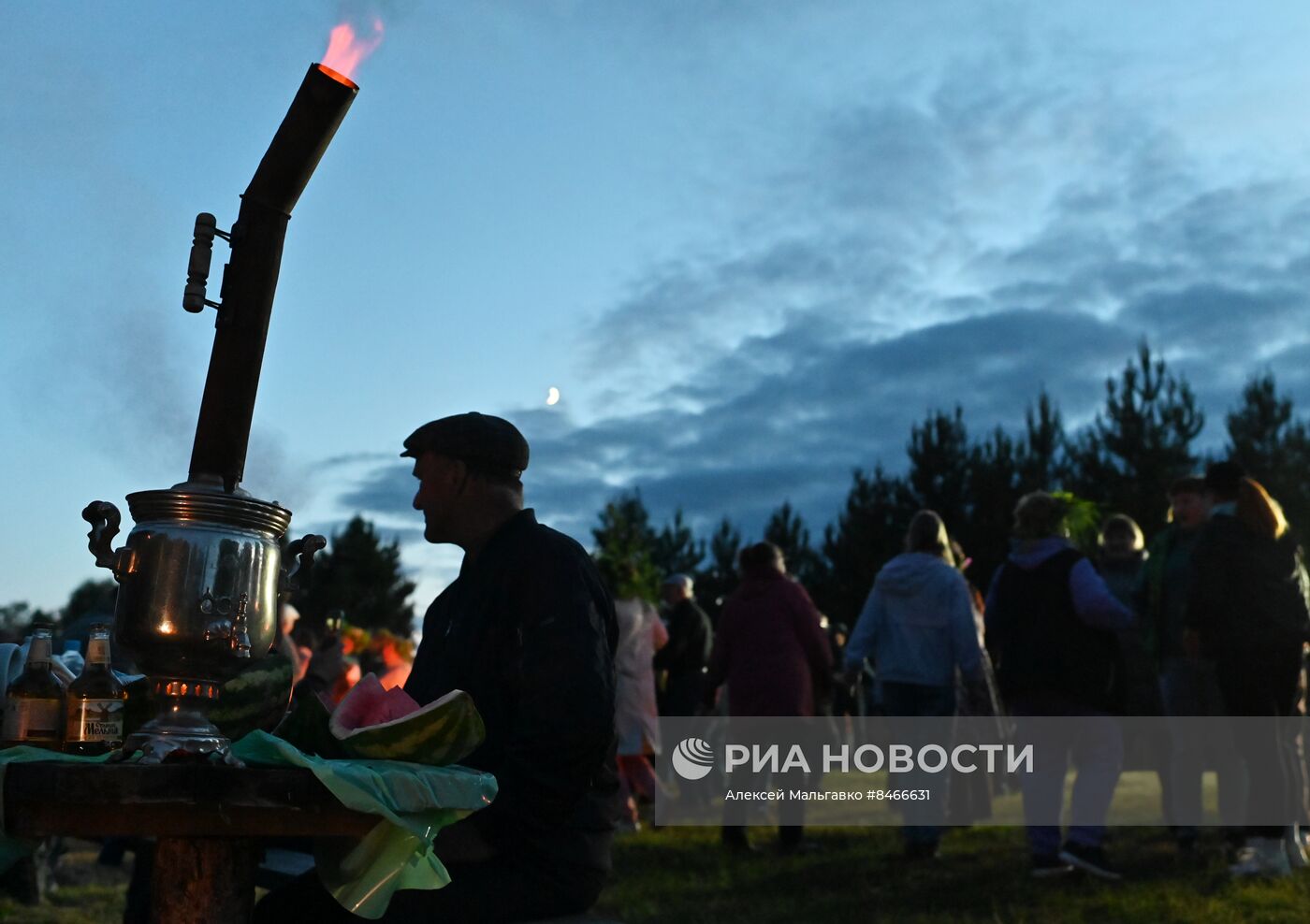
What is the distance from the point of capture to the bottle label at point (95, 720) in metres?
2.61

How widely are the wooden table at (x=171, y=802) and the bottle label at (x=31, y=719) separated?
41cm

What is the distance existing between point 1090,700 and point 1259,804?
0.94m

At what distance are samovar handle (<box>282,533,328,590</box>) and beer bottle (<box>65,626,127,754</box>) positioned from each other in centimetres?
36

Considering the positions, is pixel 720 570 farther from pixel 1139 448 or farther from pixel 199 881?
pixel 199 881

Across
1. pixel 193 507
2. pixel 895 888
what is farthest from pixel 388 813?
pixel 895 888

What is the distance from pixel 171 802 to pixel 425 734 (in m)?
0.41

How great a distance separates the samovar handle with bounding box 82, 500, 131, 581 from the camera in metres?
2.47

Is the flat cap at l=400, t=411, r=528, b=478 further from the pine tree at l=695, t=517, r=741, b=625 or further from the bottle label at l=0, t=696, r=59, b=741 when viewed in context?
the pine tree at l=695, t=517, r=741, b=625

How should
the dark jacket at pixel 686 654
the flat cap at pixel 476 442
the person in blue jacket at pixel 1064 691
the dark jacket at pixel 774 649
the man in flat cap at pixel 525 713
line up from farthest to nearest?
the dark jacket at pixel 686 654 → the dark jacket at pixel 774 649 → the person in blue jacket at pixel 1064 691 → the flat cap at pixel 476 442 → the man in flat cap at pixel 525 713

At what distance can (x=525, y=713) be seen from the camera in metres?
2.95

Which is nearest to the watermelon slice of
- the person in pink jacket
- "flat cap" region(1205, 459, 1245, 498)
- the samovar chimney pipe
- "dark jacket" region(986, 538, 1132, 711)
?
the samovar chimney pipe

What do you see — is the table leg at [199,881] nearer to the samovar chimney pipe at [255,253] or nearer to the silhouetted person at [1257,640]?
the samovar chimney pipe at [255,253]

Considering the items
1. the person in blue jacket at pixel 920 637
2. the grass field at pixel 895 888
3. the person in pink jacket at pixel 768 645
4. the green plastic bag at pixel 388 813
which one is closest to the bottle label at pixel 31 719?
the green plastic bag at pixel 388 813

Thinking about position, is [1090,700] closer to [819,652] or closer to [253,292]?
[819,652]
